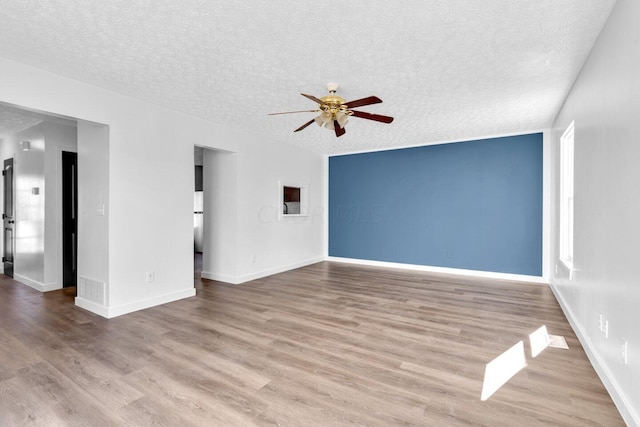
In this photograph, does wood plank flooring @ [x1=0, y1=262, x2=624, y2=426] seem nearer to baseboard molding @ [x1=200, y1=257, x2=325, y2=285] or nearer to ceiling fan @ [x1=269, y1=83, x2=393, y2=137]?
baseboard molding @ [x1=200, y1=257, x2=325, y2=285]

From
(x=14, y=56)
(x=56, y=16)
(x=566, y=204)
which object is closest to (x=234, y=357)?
(x=56, y=16)

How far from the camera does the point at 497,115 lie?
13.7ft

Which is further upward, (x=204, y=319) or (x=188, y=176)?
(x=188, y=176)

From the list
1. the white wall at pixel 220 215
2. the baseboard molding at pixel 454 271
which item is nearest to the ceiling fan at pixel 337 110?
the white wall at pixel 220 215

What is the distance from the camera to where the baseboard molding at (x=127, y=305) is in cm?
334

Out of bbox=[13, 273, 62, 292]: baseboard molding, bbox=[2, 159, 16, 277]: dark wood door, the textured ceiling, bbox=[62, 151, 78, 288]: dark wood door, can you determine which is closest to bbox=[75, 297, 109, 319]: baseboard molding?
bbox=[13, 273, 62, 292]: baseboard molding

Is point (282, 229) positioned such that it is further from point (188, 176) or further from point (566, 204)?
point (566, 204)

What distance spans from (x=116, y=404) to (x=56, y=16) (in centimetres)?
256

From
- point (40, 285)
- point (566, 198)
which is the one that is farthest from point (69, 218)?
point (566, 198)

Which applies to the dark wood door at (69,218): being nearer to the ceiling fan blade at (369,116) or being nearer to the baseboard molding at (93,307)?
the baseboard molding at (93,307)

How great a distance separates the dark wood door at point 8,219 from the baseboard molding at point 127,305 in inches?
113

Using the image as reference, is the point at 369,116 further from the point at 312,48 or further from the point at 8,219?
the point at 8,219

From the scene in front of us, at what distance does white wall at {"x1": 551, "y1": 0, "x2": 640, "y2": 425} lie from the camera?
5.39 feet

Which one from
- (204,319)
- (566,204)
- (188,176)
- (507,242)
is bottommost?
(204,319)
